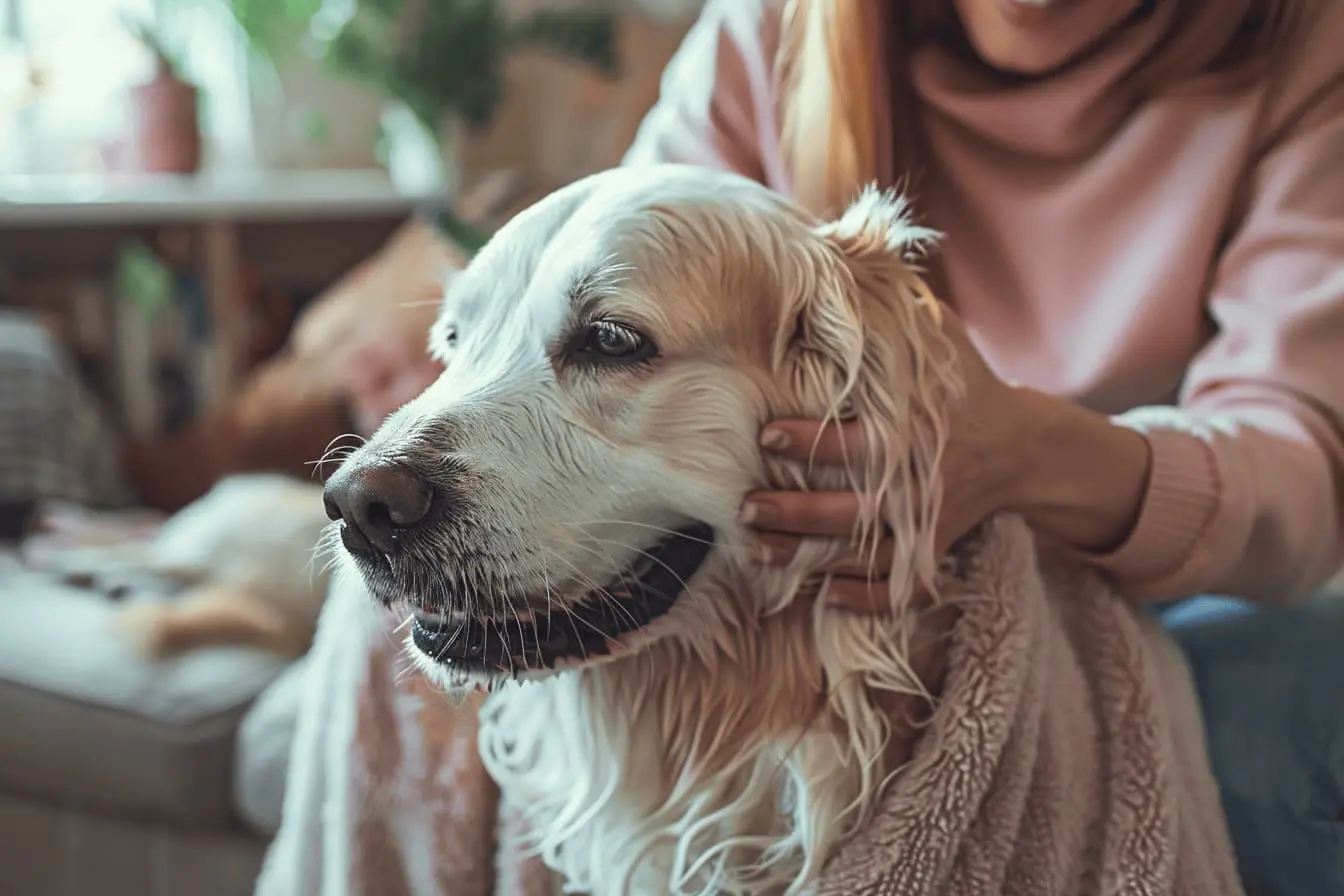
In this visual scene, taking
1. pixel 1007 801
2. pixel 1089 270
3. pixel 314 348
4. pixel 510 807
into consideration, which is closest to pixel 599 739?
pixel 510 807

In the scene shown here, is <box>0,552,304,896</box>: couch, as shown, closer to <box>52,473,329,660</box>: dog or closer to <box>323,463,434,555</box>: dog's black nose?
<box>52,473,329,660</box>: dog

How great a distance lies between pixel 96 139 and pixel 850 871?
2.69 m

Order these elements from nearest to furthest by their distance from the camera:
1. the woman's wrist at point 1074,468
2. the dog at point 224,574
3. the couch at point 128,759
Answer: the woman's wrist at point 1074,468 < the couch at point 128,759 < the dog at point 224,574

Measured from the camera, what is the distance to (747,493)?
0.75 metres

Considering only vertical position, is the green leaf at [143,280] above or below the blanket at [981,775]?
below

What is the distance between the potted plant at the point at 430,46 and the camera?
2650 mm

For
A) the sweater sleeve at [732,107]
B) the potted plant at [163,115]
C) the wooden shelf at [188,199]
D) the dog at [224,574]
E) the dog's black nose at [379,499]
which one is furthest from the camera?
the potted plant at [163,115]

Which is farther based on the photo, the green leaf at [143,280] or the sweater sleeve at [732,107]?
the green leaf at [143,280]

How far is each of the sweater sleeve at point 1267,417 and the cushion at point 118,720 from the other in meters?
1.07

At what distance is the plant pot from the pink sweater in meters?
1.73

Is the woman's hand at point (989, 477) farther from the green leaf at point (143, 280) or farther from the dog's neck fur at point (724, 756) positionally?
the green leaf at point (143, 280)

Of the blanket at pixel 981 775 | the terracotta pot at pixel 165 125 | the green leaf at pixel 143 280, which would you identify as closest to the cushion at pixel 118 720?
the blanket at pixel 981 775

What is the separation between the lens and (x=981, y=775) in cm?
75

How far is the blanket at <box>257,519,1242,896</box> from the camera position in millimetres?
754
